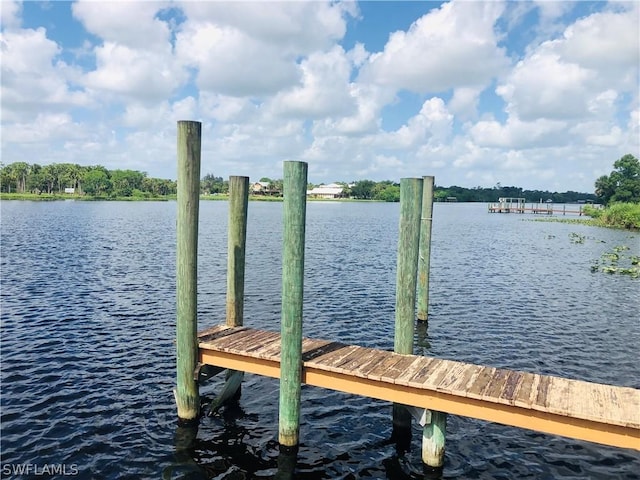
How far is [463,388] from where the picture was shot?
769 cm

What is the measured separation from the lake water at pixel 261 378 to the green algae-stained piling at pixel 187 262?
45.6 inches

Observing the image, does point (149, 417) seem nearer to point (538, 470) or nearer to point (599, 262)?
point (538, 470)

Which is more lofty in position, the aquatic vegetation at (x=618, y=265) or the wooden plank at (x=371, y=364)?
the wooden plank at (x=371, y=364)

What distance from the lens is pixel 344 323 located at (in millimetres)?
18297

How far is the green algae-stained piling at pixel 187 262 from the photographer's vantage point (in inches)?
356

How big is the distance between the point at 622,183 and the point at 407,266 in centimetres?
10687

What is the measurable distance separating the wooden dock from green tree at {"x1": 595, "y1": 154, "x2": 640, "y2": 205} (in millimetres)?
101036

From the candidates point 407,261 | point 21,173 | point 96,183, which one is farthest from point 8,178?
point 407,261

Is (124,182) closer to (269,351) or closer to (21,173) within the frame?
(21,173)

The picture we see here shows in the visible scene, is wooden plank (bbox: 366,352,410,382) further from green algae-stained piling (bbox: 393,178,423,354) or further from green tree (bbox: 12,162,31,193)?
green tree (bbox: 12,162,31,193)

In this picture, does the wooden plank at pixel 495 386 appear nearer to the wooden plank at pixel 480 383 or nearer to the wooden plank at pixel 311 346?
the wooden plank at pixel 480 383

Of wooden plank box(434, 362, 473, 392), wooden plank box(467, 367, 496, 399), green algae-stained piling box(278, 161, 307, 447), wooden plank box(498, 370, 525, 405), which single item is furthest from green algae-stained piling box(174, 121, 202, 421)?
wooden plank box(498, 370, 525, 405)

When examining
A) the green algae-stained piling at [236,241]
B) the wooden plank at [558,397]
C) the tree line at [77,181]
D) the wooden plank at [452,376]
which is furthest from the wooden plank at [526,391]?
the tree line at [77,181]

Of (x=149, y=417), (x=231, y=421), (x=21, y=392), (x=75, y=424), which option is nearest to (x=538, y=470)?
(x=231, y=421)
